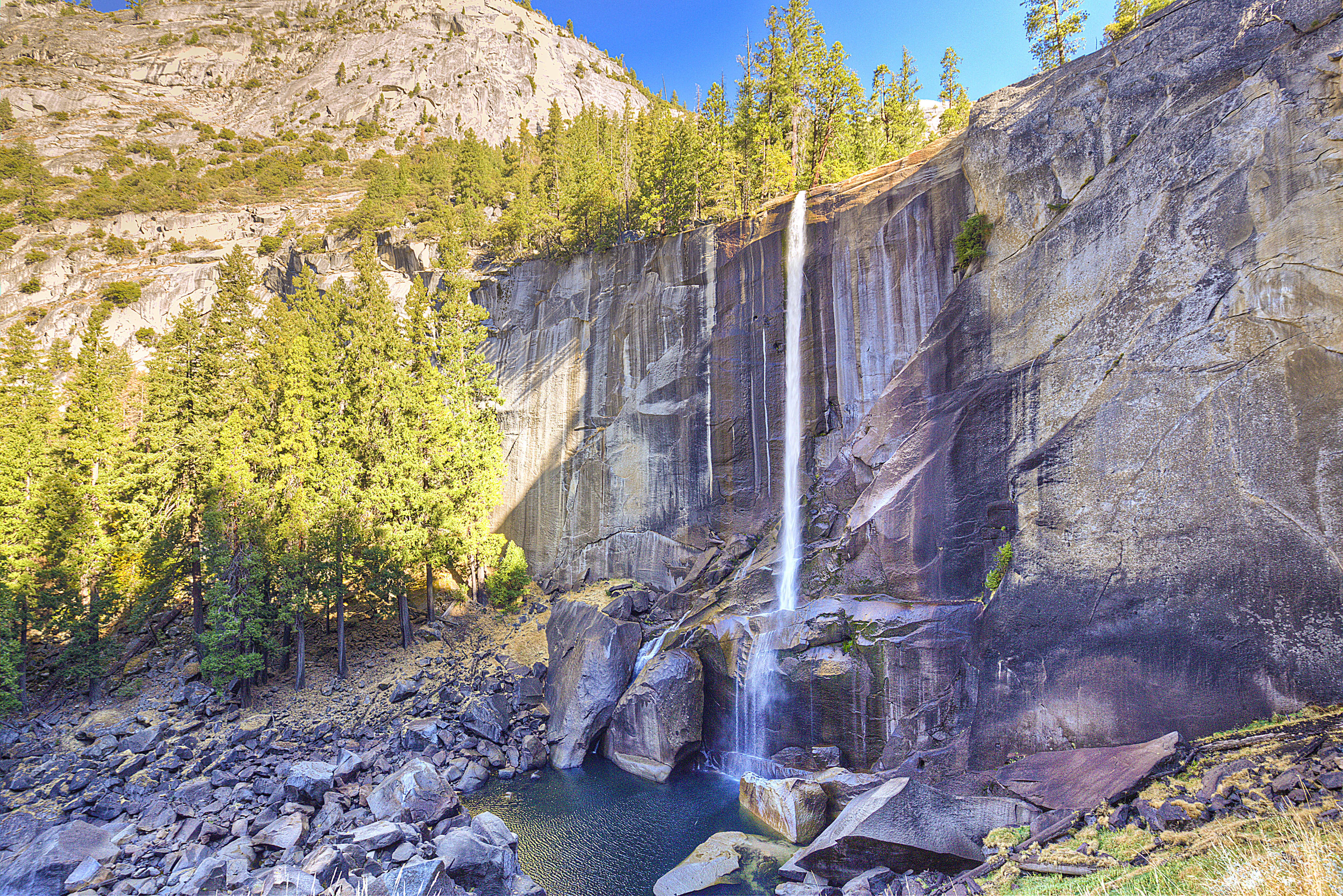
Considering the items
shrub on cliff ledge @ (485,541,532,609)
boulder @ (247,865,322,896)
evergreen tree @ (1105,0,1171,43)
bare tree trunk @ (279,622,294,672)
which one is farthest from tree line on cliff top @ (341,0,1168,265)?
boulder @ (247,865,322,896)

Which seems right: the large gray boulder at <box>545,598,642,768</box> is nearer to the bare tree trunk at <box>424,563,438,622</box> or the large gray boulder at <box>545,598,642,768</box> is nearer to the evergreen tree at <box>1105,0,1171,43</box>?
the bare tree trunk at <box>424,563,438,622</box>

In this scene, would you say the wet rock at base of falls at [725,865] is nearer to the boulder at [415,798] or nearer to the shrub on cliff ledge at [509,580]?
the boulder at [415,798]

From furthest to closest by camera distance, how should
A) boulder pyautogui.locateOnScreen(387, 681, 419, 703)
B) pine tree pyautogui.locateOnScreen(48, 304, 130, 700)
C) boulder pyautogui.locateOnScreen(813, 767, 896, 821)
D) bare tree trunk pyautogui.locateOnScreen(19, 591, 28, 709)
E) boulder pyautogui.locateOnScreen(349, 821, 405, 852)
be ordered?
boulder pyautogui.locateOnScreen(387, 681, 419, 703)
pine tree pyautogui.locateOnScreen(48, 304, 130, 700)
bare tree trunk pyautogui.locateOnScreen(19, 591, 28, 709)
boulder pyautogui.locateOnScreen(813, 767, 896, 821)
boulder pyautogui.locateOnScreen(349, 821, 405, 852)

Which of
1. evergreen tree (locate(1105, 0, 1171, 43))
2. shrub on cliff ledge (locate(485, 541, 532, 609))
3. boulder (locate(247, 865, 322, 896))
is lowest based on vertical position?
boulder (locate(247, 865, 322, 896))

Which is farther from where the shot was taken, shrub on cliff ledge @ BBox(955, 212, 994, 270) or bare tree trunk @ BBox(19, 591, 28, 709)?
bare tree trunk @ BBox(19, 591, 28, 709)

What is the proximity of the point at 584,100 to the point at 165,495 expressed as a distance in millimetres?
93044

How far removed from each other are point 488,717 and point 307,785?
6385 mm

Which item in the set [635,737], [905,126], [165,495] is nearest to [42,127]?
[165,495]

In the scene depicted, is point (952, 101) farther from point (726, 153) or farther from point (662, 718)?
point (662, 718)

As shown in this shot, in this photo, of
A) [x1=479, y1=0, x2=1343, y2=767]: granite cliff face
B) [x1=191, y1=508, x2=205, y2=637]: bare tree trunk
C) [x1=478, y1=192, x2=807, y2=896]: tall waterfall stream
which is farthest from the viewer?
[x1=191, y1=508, x2=205, y2=637]: bare tree trunk

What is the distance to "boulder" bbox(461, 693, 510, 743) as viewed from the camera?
69.2 feet

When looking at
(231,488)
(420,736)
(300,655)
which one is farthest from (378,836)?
(231,488)

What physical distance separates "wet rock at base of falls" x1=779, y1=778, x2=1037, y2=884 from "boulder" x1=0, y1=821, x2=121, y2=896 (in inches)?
611

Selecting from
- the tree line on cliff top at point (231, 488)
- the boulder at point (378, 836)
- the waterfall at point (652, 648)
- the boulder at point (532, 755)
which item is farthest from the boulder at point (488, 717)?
the boulder at point (378, 836)
